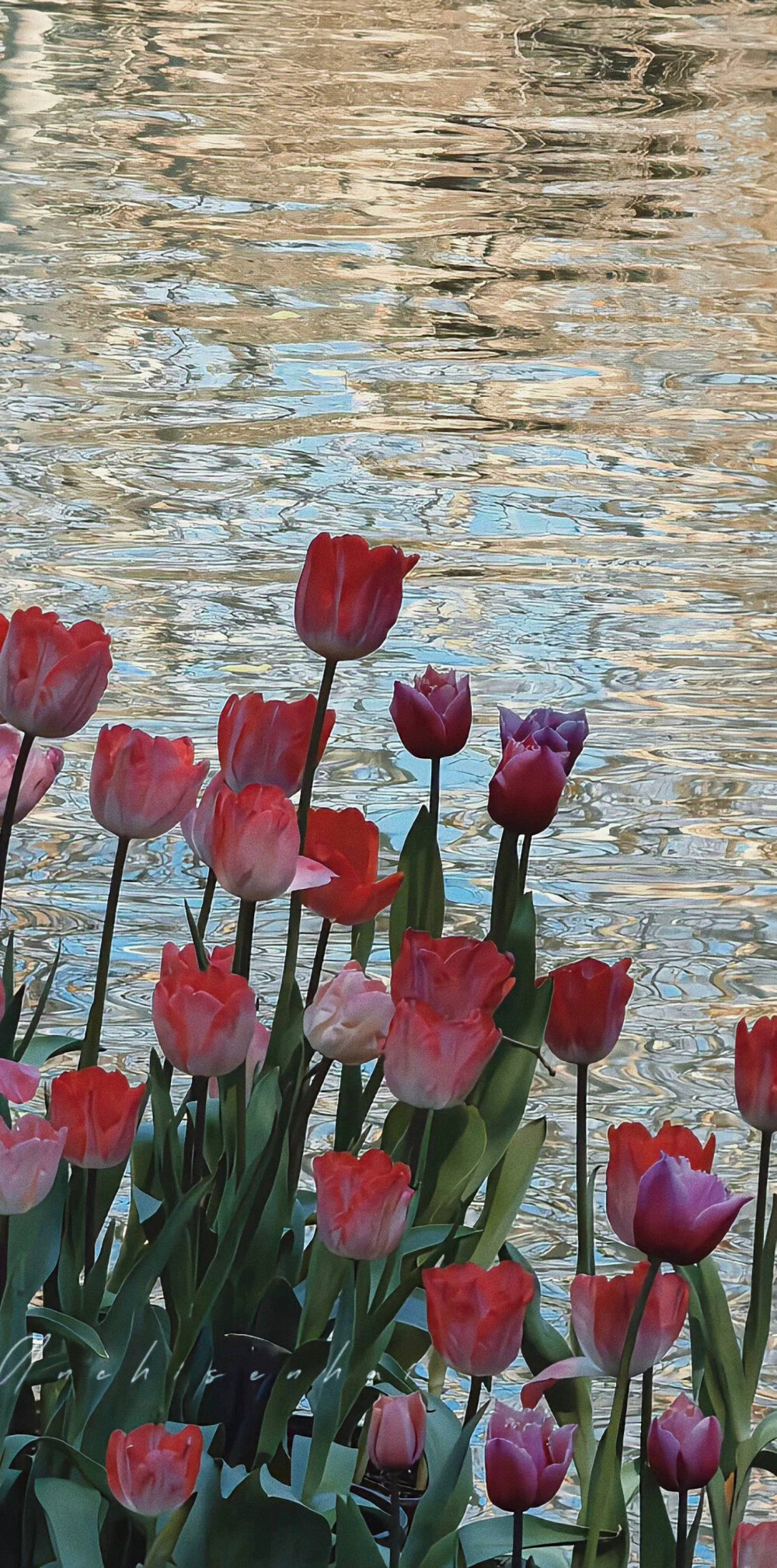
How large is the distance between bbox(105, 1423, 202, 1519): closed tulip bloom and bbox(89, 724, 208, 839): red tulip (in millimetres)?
252

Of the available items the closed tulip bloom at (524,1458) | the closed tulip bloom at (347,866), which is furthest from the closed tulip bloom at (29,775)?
the closed tulip bloom at (524,1458)

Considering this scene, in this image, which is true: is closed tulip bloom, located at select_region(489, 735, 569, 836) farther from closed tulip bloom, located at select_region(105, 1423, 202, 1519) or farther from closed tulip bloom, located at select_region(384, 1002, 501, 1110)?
closed tulip bloom, located at select_region(105, 1423, 202, 1519)

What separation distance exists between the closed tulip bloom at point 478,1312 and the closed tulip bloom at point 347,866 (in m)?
0.17

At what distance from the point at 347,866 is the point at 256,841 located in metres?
0.07

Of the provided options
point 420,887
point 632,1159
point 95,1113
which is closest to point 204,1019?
point 95,1113

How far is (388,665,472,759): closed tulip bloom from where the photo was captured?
864 millimetres

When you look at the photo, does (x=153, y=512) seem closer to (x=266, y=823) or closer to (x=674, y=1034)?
(x=674, y=1034)

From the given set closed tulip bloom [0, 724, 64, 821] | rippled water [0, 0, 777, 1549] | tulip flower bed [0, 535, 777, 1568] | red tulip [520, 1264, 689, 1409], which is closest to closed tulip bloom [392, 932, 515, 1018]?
tulip flower bed [0, 535, 777, 1568]

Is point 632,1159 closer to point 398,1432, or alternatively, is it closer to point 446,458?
point 398,1432

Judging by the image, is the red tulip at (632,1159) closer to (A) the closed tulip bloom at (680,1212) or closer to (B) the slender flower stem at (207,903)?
(A) the closed tulip bloom at (680,1212)

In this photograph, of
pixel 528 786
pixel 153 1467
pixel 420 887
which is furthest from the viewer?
pixel 420 887

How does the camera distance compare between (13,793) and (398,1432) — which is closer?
(398,1432)

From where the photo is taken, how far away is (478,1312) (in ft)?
2.15

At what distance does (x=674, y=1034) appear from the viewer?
5.30ft
